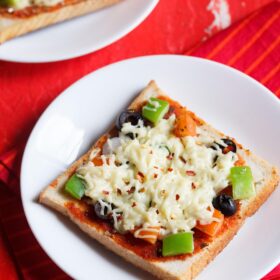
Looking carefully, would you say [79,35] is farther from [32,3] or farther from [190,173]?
[190,173]

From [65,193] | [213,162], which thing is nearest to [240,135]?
[213,162]

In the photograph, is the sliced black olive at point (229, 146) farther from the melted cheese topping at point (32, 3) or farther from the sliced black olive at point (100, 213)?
the melted cheese topping at point (32, 3)

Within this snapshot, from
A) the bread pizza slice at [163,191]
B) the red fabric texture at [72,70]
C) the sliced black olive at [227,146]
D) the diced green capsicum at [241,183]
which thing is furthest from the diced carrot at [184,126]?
the red fabric texture at [72,70]

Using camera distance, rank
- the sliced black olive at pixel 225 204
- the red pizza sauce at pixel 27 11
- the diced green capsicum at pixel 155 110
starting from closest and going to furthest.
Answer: the sliced black olive at pixel 225 204 < the diced green capsicum at pixel 155 110 < the red pizza sauce at pixel 27 11

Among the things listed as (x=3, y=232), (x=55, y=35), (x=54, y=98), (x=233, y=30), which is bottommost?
(x=3, y=232)

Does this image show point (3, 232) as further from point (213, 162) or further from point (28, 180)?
point (213, 162)

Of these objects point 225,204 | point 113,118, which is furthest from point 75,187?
point 225,204

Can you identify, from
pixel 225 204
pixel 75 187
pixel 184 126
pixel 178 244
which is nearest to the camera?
pixel 178 244
